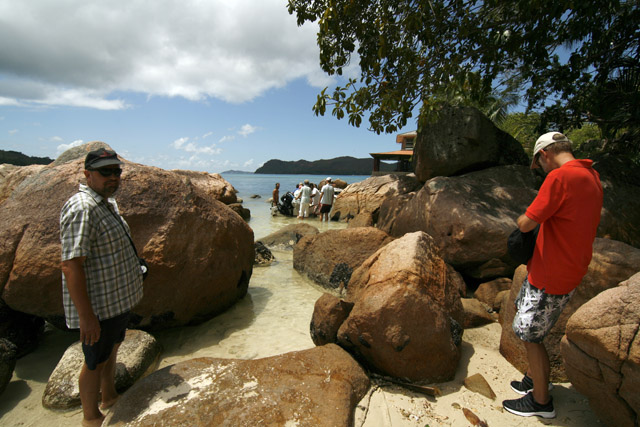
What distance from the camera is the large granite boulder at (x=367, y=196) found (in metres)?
12.9

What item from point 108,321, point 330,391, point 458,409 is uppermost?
point 108,321

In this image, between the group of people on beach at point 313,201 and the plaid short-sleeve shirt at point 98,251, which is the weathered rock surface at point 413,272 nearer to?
the plaid short-sleeve shirt at point 98,251

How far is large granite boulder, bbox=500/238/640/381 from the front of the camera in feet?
9.96

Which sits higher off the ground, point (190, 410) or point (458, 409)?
point (190, 410)

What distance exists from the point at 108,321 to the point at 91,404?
0.65 metres

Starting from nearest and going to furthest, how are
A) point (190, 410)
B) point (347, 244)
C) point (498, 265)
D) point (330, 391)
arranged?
point (190, 410) → point (330, 391) → point (498, 265) → point (347, 244)

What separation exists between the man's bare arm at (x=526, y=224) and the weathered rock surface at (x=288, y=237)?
678 centimetres

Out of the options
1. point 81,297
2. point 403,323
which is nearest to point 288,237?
→ point 403,323

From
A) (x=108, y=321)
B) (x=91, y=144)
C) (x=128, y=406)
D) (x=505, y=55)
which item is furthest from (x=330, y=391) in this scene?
(x=505, y=55)

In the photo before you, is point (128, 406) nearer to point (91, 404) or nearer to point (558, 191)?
point (91, 404)

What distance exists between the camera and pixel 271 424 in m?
2.39

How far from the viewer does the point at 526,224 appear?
250 cm

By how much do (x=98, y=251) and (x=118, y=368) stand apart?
1411 millimetres

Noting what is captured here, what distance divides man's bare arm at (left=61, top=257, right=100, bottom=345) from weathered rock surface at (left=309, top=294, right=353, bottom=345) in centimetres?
202
